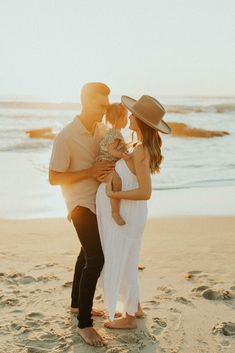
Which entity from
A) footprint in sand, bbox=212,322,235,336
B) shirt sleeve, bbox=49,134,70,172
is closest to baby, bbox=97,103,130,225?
shirt sleeve, bbox=49,134,70,172

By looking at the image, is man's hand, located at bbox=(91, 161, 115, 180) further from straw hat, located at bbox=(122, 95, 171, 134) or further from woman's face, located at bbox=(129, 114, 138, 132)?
straw hat, located at bbox=(122, 95, 171, 134)

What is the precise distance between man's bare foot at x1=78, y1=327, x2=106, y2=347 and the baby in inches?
35.6

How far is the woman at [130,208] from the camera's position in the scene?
14.5 ft

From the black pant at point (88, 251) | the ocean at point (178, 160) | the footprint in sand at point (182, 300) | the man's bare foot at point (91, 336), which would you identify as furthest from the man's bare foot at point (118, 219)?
the ocean at point (178, 160)

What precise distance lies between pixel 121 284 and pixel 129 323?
14.9 inches

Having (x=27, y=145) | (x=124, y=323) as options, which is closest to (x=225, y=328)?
(x=124, y=323)

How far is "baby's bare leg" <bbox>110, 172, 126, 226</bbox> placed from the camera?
14.8 feet

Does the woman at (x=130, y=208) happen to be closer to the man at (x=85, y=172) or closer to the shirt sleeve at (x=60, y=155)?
the man at (x=85, y=172)

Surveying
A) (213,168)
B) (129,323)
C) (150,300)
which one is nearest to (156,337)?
(129,323)

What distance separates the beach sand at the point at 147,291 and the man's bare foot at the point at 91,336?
52mm

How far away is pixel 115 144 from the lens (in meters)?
4.48

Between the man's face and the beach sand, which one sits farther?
the beach sand

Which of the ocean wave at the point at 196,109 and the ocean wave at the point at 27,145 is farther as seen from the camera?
the ocean wave at the point at 196,109

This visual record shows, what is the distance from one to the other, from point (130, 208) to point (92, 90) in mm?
961
